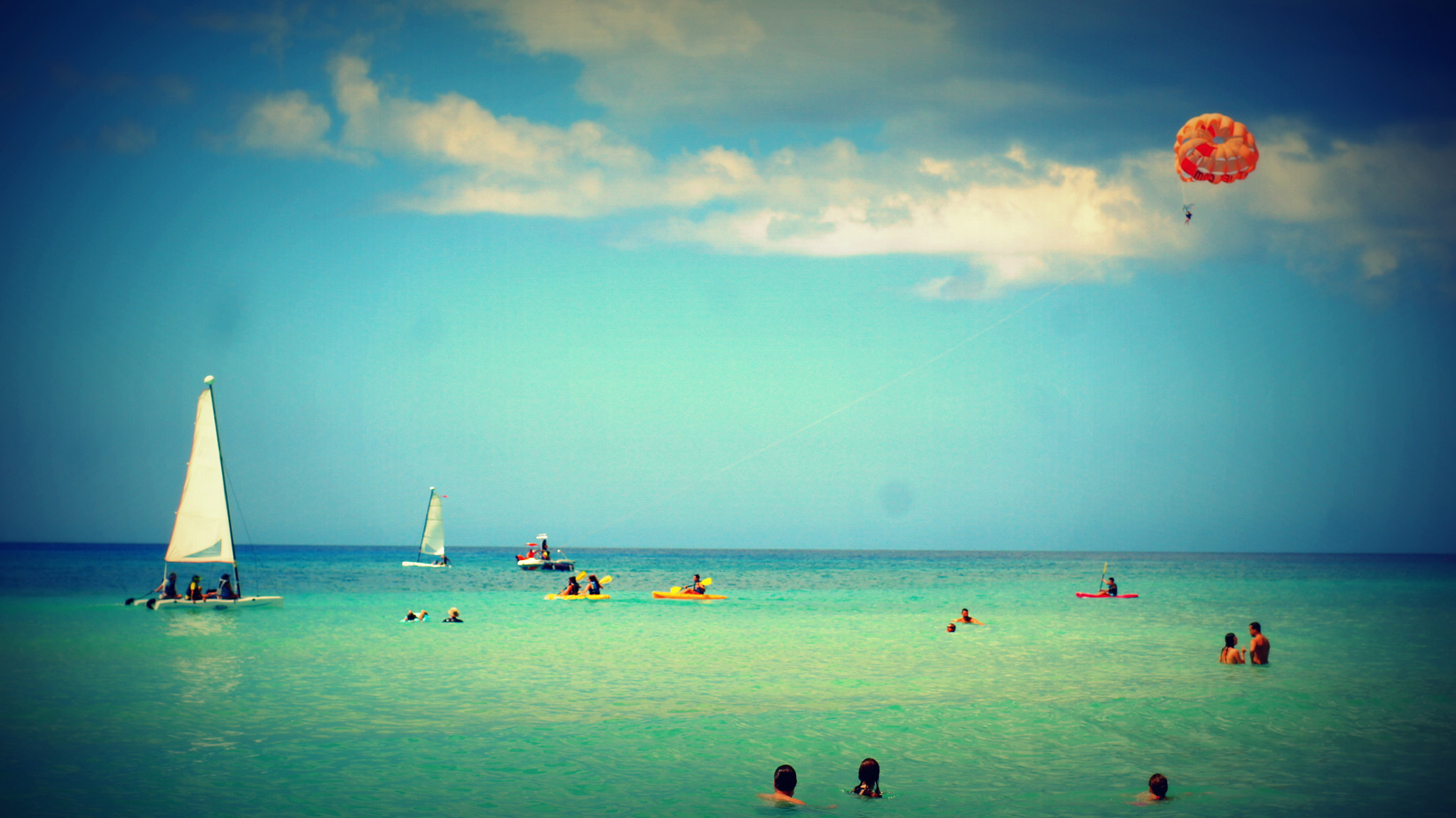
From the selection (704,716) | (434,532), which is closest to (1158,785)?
(704,716)

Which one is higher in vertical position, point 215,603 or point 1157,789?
point 1157,789

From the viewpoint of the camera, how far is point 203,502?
32.8m

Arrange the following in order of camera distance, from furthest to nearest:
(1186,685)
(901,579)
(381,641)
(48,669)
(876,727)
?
(901,579)
(381,641)
(48,669)
(1186,685)
(876,727)

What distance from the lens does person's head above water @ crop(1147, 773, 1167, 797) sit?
11.1m

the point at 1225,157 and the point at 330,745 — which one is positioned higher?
the point at 1225,157

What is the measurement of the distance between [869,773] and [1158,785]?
354cm

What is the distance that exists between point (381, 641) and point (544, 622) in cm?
780

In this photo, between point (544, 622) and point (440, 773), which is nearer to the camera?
point (440, 773)

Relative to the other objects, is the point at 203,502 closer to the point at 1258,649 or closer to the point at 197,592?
the point at 197,592

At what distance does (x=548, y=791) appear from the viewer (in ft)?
38.5

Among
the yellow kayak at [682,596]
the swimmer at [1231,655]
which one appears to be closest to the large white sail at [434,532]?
the yellow kayak at [682,596]

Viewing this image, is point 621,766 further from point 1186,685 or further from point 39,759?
point 1186,685

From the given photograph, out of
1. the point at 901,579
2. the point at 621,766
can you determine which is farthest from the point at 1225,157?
the point at 901,579

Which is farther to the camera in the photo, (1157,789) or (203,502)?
(203,502)
